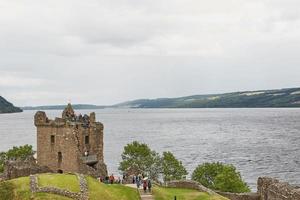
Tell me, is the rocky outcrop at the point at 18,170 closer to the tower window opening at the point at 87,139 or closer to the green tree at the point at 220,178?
the tower window opening at the point at 87,139

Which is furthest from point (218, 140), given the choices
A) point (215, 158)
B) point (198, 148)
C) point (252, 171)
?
point (252, 171)

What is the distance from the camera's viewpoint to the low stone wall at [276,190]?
3659 centimetres

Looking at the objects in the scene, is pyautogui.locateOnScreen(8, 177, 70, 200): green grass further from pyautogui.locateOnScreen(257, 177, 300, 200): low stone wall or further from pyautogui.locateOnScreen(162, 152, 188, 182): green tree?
pyautogui.locateOnScreen(162, 152, 188, 182): green tree

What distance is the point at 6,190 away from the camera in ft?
130

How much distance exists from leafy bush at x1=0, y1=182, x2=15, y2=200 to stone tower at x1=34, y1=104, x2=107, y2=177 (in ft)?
58.2

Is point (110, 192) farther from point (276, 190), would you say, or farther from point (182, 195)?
point (276, 190)

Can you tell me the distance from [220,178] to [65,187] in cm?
3570

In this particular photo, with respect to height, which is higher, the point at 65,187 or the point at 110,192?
the point at 65,187

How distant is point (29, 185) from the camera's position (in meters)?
40.7

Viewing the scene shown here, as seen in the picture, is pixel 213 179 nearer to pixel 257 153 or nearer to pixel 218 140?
pixel 257 153

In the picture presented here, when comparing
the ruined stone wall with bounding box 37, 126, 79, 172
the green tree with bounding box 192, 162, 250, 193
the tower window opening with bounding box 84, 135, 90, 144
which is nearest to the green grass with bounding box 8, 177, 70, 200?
the ruined stone wall with bounding box 37, 126, 79, 172

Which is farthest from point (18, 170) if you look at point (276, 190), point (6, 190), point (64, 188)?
point (276, 190)

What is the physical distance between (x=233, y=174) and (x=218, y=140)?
121213 mm

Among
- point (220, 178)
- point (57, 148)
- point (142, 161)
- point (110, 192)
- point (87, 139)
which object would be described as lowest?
point (220, 178)
